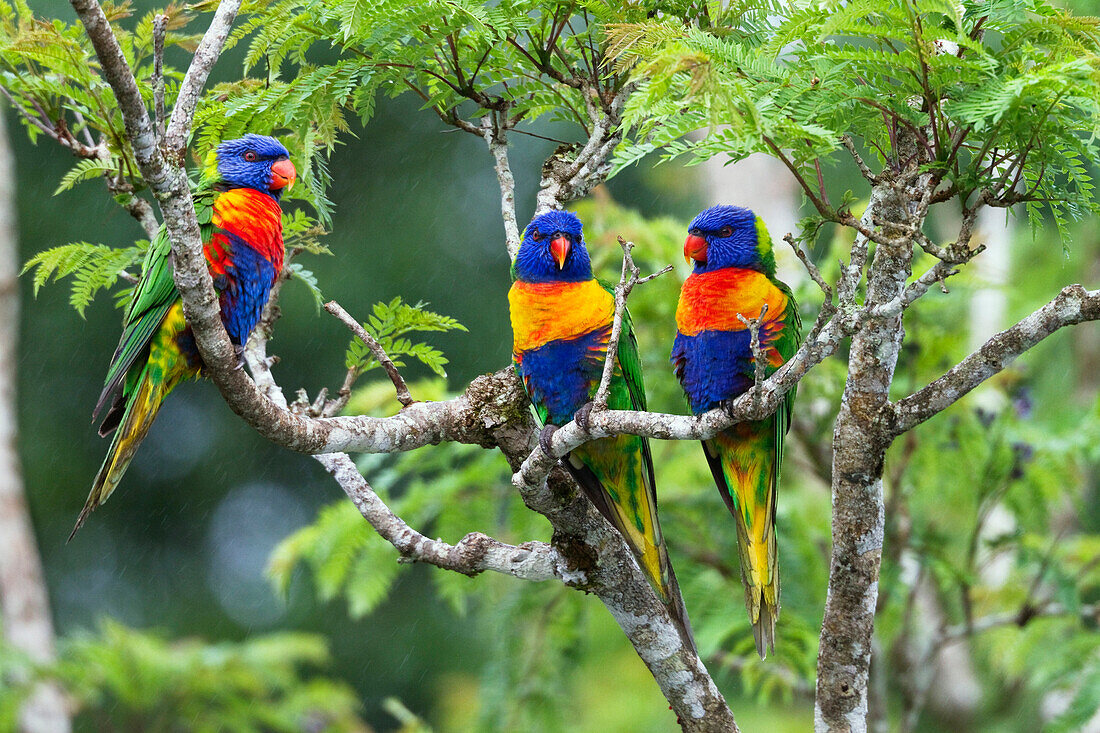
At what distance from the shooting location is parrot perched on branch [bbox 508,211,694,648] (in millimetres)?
2779

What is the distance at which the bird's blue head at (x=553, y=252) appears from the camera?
280 cm

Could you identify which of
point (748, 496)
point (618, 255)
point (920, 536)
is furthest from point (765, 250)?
point (920, 536)

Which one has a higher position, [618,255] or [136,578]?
[618,255]

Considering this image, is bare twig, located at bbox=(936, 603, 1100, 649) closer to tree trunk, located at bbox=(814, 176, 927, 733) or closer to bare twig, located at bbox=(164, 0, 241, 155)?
tree trunk, located at bbox=(814, 176, 927, 733)

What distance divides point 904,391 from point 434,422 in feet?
8.55

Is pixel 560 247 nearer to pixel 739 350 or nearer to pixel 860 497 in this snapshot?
pixel 739 350

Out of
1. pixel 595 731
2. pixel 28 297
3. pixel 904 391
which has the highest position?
pixel 904 391

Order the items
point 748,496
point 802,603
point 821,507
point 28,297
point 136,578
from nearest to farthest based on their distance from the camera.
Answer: point 748,496
point 802,603
point 821,507
point 28,297
point 136,578

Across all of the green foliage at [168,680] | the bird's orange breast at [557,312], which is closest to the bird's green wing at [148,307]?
the bird's orange breast at [557,312]

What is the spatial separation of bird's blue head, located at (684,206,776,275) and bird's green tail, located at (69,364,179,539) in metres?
1.67

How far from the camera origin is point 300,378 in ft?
30.7

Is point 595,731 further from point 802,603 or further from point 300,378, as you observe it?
point 300,378

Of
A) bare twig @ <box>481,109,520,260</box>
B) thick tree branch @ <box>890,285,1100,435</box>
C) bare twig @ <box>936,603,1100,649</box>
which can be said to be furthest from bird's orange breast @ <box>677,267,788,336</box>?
bare twig @ <box>936,603,1100,649</box>

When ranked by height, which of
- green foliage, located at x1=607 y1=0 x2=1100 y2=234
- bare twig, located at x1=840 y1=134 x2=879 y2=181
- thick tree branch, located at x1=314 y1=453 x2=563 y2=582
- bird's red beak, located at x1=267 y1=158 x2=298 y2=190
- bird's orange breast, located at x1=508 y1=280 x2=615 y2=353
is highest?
green foliage, located at x1=607 y1=0 x2=1100 y2=234
